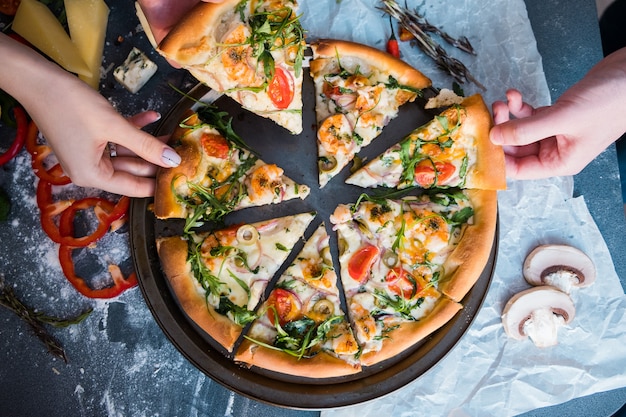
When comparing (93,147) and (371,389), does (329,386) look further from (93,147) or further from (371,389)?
(93,147)

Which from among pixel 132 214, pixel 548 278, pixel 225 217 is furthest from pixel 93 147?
pixel 548 278

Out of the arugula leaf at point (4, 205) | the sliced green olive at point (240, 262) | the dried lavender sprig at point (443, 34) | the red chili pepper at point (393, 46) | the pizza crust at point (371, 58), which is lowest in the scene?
the sliced green olive at point (240, 262)

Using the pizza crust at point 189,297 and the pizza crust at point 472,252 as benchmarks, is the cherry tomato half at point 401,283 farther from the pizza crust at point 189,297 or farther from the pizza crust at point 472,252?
the pizza crust at point 189,297

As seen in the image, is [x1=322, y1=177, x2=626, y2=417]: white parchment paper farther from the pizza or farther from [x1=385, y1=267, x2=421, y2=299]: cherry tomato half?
[x1=385, y1=267, x2=421, y2=299]: cherry tomato half

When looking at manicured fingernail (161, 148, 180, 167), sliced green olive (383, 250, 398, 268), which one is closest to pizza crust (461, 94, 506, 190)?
sliced green olive (383, 250, 398, 268)

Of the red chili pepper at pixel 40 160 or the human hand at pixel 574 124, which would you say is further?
the red chili pepper at pixel 40 160

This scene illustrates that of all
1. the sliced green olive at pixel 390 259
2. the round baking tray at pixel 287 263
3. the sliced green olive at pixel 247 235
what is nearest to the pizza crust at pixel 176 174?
the round baking tray at pixel 287 263
